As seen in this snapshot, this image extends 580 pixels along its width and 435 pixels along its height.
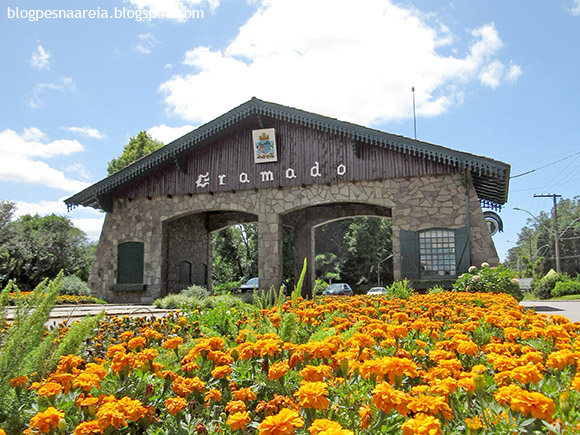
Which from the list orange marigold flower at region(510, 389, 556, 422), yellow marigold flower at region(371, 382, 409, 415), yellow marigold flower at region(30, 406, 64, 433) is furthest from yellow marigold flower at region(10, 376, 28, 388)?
orange marigold flower at region(510, 389, 556, 422)

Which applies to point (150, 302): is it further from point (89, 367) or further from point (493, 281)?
point (89, 367)

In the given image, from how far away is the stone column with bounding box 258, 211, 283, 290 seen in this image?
15555mm

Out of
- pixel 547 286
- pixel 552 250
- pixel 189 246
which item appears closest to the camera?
pixel 189 246

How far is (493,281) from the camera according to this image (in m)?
11.6

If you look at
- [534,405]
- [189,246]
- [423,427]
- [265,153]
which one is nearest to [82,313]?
[423,427]

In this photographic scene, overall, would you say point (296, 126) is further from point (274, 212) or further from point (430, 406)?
point (430, 406)

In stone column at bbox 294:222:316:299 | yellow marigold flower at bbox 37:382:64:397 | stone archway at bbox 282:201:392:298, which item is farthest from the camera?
stone column at bbox 294:222:316:299

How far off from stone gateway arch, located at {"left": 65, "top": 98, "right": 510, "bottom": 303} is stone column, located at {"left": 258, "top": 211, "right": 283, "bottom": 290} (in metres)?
0.03

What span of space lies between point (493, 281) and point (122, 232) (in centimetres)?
1287

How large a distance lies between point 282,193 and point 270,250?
1.97 m

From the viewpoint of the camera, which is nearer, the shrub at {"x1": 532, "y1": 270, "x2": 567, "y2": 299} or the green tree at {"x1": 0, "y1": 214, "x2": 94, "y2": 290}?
the green tree at {"x1": 0, "y1": 214, "x2": 94, "y2": 290}

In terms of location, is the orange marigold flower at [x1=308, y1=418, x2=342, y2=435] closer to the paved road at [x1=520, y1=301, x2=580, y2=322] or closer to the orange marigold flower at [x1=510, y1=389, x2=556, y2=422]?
the orange marigold flower at [x1=510, y1=389, x2=556, y2=422]

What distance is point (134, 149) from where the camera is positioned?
35.8m

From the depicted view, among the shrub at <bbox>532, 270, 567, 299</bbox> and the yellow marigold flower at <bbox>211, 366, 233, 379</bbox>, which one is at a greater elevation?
the yellow marigold flower at <bbox>211, 366, 233, 379</bbox>
